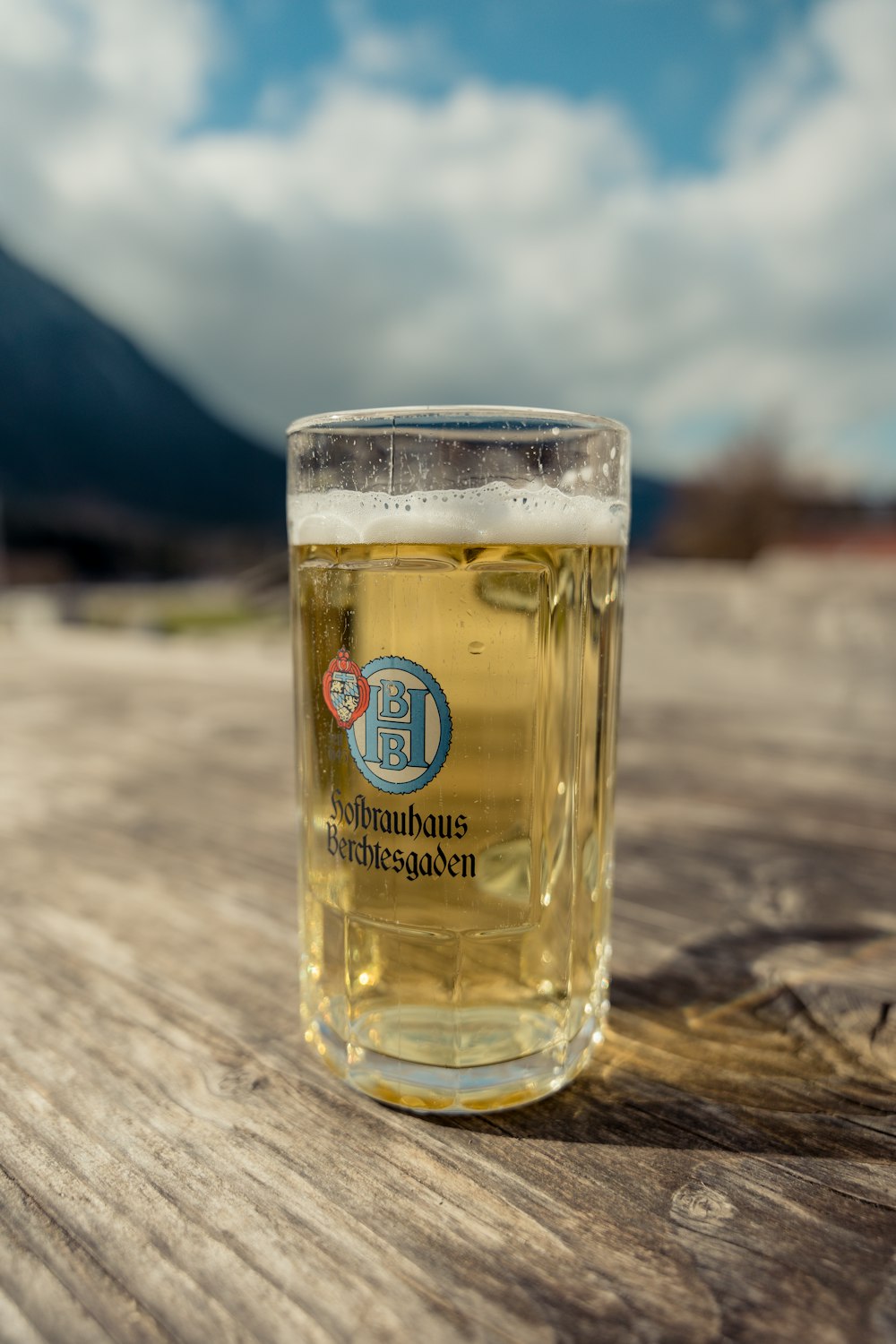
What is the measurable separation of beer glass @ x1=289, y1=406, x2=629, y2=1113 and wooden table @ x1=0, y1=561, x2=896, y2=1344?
63 mm

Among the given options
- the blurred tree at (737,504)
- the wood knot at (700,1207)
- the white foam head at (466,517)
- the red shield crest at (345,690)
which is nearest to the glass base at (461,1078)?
the wood knot at (700,1207)

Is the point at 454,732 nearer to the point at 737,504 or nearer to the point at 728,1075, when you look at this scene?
the point at 728,1075

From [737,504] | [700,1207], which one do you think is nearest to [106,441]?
[737,504]

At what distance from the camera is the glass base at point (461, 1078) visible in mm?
650

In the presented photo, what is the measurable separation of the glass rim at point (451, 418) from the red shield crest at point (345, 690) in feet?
0.57

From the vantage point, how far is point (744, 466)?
33.7 meters

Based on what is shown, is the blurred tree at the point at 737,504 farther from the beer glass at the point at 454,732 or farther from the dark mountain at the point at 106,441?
the dark mountain at the point at 106,441

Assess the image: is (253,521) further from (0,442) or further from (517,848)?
(517,848)

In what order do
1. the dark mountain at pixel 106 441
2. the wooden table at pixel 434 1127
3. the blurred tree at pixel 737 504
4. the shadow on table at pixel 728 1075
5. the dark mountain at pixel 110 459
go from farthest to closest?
1. the dark mountain at pixel 106 441
2. the dark mountain at pixel 110 459
3. the blurred tree at pixel 737 504
4. the shadow on table at pixel 728 1075
5. the wooden table at pixel 434 1127

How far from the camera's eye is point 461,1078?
65 centimetres

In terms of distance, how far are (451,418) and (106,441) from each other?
108m

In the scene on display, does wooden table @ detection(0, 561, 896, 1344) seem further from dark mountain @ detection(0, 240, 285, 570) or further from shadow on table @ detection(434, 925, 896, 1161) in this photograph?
dark mountain @ detection(0, 240, 285, 570)

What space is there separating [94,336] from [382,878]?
11900 centimetres

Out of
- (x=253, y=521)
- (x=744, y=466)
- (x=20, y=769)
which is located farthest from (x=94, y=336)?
(x=20, y=769)
